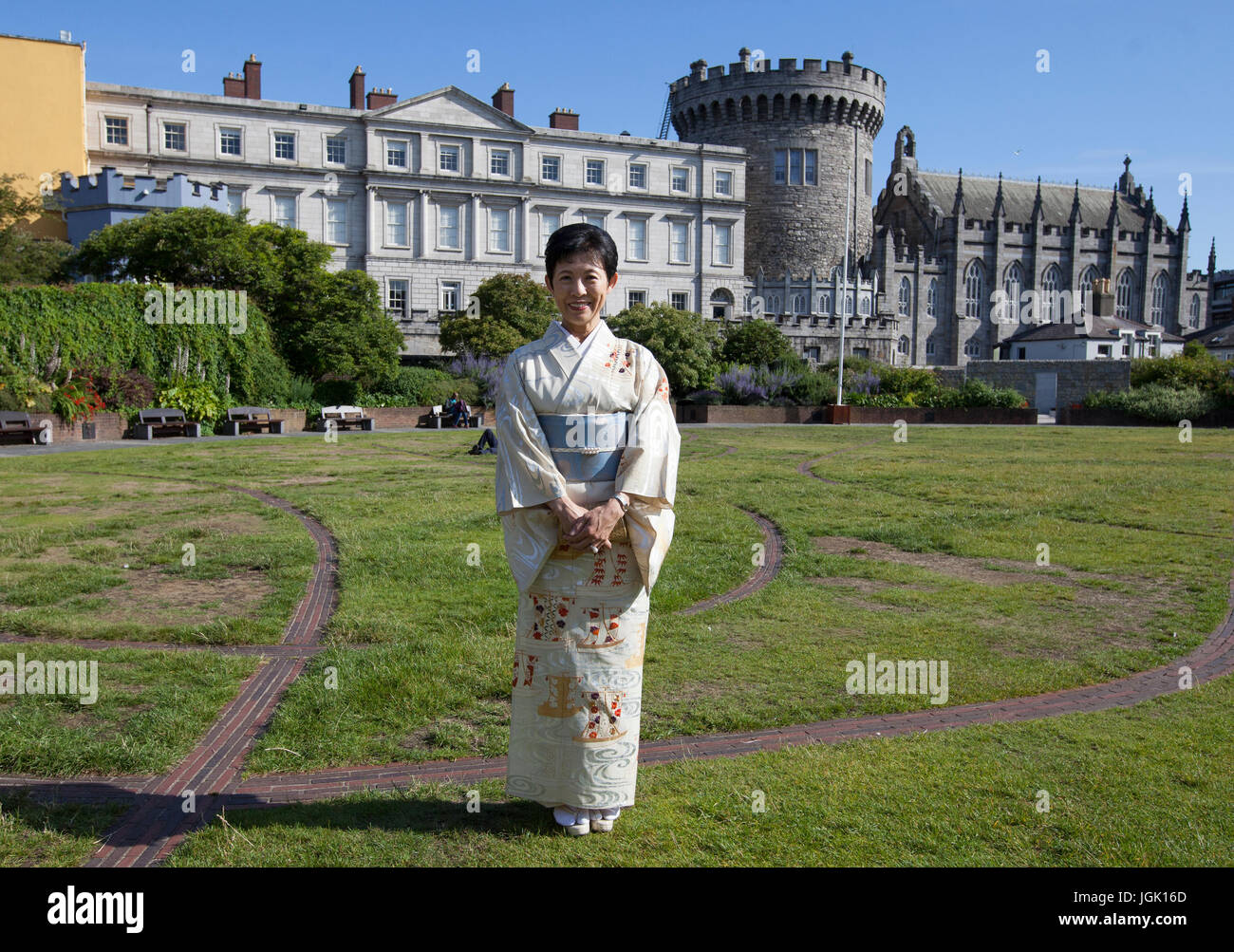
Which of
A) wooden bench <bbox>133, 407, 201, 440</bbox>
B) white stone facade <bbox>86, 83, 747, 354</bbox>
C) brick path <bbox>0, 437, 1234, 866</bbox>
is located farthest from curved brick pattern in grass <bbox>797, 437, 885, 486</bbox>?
white stone facade <bbox>86, 83, 747, 354</bbox>

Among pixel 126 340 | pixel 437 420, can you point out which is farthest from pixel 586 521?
pixel 437 420

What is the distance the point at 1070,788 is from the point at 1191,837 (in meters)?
0.61

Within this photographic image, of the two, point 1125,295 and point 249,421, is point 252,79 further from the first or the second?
point 1125,295

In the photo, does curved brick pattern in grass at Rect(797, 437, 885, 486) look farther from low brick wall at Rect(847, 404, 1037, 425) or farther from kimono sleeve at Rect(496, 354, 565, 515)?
kimono sleeve at Rect(496, 354, 565, 515)

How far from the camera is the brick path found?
4539 millimetres

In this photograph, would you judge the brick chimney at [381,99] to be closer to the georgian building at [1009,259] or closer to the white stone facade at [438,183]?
the white stone facade at [438,183]

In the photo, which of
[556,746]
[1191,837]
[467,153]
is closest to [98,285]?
[556,746]

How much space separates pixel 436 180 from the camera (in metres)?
58.1

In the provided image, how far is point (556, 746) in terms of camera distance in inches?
173

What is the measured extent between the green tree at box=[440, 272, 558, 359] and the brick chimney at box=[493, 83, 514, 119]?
61.6 feet

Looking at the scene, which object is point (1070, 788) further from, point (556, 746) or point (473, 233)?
point (473, 233)

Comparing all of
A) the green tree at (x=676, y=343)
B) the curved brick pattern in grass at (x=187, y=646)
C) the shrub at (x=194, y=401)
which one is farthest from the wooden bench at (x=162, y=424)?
the curved brick pattern in grass at (x=187, y=646)

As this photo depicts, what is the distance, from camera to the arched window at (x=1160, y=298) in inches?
3420
